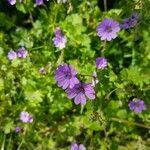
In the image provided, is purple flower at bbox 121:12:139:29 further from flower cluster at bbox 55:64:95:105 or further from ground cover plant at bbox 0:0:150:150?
flower cluster at bbox 55:64:95:105

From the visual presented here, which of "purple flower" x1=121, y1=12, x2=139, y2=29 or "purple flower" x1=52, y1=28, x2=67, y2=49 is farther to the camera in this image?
"purple flower" x1=52, y1=28, x2=67, y2=49

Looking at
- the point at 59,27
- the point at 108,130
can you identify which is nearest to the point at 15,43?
the point at 59,27

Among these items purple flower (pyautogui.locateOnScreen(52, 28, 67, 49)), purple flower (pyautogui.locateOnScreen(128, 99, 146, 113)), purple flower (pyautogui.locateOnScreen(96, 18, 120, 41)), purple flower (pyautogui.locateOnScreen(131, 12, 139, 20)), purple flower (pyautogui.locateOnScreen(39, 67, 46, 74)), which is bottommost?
purple flower (pyautogui.locateOnScreen(128, 99, 146, 113))

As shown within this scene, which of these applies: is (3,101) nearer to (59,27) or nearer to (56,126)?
(56,126)

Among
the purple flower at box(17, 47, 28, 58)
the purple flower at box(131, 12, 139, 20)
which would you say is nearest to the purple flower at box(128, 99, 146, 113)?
the purple flower at box(131, 12, 139, 20)

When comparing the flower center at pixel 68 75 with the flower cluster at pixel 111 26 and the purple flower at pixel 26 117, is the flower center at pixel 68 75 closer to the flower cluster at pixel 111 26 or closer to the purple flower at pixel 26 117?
the flower cluster at pixel 111 26

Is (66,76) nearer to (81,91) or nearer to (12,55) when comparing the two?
(81,91)
